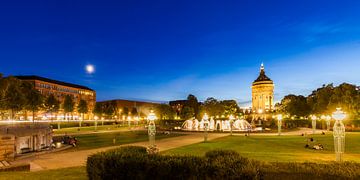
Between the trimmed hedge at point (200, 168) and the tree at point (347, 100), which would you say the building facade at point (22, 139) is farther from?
the tree at point (347, 100)

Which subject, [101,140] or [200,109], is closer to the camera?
[101,140]

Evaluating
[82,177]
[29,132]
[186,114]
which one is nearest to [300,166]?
[82,177]

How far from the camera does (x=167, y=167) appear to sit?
1164 cm

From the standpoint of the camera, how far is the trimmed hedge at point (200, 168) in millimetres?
10690

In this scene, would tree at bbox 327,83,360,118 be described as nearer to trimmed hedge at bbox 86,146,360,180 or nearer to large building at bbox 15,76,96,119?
trimmed hedge at bbox 86,146,360,180

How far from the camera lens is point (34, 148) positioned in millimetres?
34594

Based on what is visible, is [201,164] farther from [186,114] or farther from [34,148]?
[186,114]

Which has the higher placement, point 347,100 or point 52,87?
point 52,87

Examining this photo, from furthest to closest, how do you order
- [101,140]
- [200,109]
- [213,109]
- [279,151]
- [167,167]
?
[200,109], [213,109], [101,140], [279,151], [167,167]

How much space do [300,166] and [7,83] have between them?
7213 centimetres

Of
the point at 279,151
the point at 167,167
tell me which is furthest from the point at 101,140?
the point at 167,167

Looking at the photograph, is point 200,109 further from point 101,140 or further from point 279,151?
point 279,151

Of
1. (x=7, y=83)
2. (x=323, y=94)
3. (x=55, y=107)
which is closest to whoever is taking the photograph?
(x=7, y=83)

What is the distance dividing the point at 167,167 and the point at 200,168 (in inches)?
53.9
